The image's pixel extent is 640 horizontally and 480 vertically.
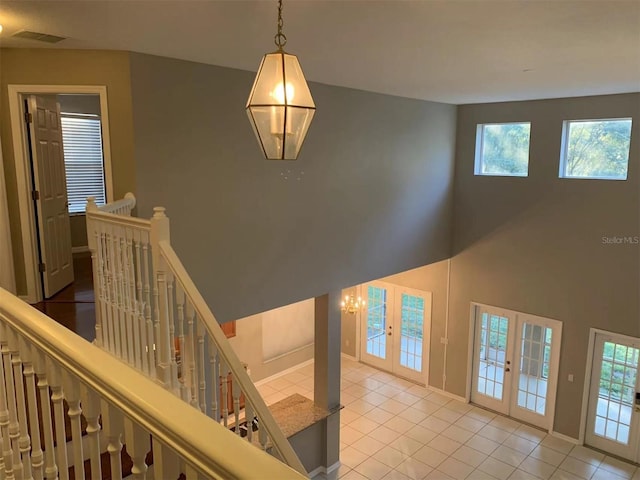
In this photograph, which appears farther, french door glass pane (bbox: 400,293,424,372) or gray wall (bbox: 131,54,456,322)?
french door glass pane (bbox: 400,293,424,372)

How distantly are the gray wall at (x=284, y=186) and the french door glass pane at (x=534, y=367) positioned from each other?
1907 millimetres

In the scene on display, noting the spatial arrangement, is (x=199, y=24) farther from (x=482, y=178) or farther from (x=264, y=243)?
(x=482, y=178)

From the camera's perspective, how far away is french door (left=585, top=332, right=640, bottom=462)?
684cm

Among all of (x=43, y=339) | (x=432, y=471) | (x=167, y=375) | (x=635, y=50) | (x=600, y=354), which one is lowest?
(x=432, y=471)

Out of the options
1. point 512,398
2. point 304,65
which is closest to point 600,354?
point 512,398

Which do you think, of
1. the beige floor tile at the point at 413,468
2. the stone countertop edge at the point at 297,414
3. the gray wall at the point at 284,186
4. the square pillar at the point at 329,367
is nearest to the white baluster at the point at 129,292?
the gray wall at the point at 284,186

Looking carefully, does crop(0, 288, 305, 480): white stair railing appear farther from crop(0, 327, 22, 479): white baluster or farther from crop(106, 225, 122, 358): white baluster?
crop(106, 225, 122, 358): white baluster

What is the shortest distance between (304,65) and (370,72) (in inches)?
30.4

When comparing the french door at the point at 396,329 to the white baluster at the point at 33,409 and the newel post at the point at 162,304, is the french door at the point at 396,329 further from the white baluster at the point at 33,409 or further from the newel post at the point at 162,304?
the white baluster at the point at 33,409

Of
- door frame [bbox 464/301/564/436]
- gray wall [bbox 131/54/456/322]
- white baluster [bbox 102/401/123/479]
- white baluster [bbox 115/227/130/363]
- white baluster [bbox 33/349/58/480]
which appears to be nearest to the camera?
white baluster [bbox 102/401/123/479]

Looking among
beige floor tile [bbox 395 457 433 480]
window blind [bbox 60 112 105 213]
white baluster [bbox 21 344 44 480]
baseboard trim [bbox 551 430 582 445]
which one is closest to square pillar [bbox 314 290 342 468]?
beige floor tile [bbox 395 457 433 480]

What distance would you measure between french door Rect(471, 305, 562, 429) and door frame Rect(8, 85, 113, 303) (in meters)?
6.36

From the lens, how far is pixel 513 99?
23.7ft

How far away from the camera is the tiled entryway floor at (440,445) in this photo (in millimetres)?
6645
